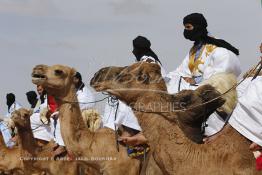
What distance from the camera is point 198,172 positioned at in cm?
666

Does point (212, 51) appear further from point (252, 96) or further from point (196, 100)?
point (252, 96)

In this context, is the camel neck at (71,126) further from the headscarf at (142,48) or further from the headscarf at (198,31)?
the headscarf at (198,31)

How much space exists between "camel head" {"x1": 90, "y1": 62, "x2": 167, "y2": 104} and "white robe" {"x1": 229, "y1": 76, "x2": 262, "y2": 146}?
995 mm

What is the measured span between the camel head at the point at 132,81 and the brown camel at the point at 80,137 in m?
2.85

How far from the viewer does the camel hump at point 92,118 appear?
1261 cm

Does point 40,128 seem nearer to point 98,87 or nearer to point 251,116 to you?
point 98,87

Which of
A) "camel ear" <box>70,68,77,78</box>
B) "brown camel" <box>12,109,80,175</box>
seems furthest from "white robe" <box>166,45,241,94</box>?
"brown camel" <box>12,109,80,175</box>

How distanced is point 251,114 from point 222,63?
2822 millimetres

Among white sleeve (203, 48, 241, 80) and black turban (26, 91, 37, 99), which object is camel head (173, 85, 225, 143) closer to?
white sleeve (203, 48, 241, 80)

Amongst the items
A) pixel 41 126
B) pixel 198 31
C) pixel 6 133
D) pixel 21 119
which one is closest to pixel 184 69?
pixel 198 31

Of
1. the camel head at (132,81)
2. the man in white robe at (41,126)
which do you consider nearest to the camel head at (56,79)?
the man in white robe at (41,126)

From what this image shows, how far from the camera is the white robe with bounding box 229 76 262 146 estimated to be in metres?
6.36

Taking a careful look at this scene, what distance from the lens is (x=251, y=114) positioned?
251 inches

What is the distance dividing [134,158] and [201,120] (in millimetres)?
2477
